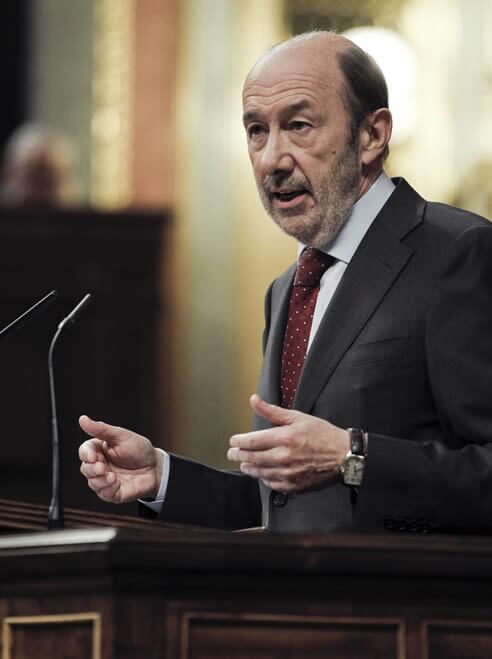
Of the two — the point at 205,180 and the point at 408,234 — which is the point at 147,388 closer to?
the point at 205,180

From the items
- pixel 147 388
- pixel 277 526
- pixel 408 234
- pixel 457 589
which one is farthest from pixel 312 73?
pixel 147 388

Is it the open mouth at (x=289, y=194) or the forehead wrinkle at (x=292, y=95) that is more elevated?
the forehead wrinkle at (x=292, y=95)

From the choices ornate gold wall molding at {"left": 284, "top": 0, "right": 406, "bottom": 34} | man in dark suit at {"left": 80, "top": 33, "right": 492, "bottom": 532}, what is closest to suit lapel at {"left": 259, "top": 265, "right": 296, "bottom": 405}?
man in dark suit at {"left": 80, "top": 33, "right": 492, "bottom": 532}

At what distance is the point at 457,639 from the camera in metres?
1.92

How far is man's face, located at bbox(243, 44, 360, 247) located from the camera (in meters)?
2.62

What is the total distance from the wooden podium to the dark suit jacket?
31 cm

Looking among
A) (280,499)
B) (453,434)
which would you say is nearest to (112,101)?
(280,499)

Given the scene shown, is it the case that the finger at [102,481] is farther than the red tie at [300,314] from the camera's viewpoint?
No

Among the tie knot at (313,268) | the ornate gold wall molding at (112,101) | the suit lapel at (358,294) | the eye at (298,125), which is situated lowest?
the suit lapel at (358,294)

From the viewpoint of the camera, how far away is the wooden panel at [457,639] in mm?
1909

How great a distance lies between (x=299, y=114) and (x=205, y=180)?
211 inches

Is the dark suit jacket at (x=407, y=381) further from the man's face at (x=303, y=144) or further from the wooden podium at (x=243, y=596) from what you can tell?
the wooden podium at (x=243, y=596)

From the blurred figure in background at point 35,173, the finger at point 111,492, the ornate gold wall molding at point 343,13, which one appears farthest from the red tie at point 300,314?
the ornate gold wall molding at point 343,13

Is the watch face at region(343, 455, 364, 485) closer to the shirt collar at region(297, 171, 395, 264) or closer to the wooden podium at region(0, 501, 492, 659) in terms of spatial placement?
the wooden podium at region(0, 501, 492, 659)
